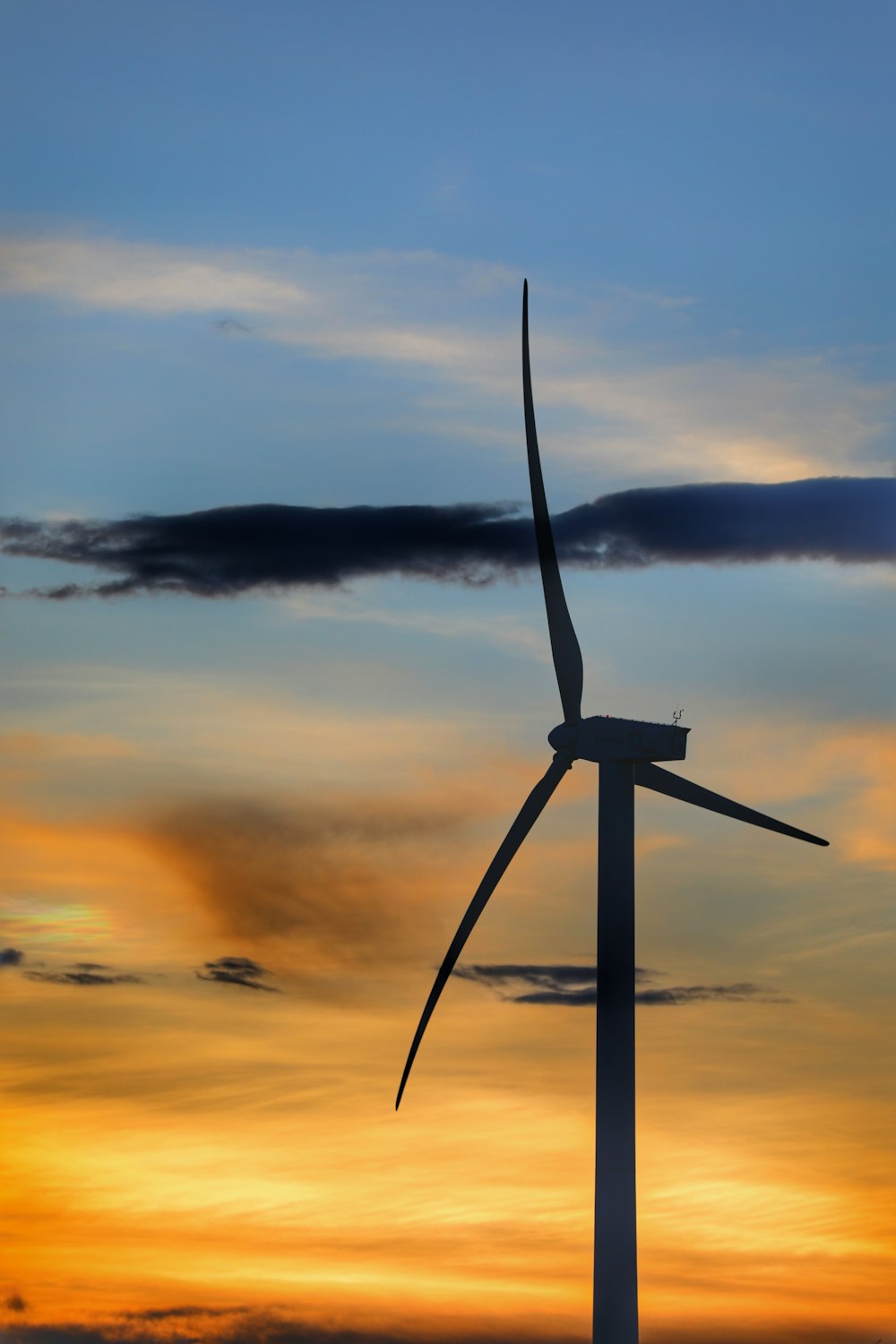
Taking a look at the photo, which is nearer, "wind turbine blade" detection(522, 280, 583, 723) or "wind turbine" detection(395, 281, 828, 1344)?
"wind turbine" detection(395, 281, 828, 1344)

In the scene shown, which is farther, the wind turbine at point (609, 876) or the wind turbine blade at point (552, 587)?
the wind turbine blade at point (552, 587)

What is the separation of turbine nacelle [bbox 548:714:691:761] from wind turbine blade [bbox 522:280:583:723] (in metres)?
2.58

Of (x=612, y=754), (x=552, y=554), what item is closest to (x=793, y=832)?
(x=612, y=754)

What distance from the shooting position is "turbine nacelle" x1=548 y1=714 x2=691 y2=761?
104 metres

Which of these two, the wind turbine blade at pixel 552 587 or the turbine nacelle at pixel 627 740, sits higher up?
the wind turbine blade at pixel 552 587

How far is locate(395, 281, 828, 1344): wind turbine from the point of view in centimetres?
9800

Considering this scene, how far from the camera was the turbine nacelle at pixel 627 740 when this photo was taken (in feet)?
341

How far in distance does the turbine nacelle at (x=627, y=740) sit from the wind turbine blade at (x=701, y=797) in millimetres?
1342

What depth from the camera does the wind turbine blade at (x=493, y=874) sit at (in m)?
104

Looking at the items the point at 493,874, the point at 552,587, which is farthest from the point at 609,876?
the point at 552,587

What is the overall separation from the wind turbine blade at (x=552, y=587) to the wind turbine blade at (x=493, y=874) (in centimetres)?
376

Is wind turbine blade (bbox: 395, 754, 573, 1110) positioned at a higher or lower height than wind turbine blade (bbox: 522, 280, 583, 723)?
lower

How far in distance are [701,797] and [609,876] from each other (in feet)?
27.9

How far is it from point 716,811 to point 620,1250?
21.6 metres
